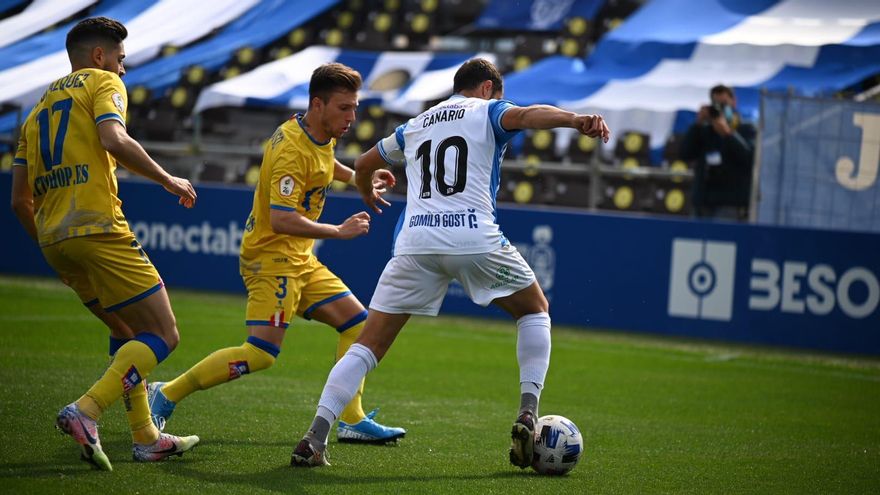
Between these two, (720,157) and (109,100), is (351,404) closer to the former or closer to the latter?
(109,100)

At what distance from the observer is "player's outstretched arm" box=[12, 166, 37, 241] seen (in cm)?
650

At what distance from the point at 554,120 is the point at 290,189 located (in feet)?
5.32

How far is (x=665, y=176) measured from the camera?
1573 cm

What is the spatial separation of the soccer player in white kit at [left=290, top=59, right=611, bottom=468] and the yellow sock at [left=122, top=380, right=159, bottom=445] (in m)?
0.76

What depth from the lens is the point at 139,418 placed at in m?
6.33

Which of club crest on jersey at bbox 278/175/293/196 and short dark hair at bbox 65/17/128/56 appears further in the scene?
club crest on jersey at bbox 278/175/293/196

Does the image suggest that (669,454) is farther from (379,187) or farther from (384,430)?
(379,187)

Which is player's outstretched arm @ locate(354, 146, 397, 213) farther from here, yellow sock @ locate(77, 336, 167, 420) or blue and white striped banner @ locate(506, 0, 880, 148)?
blue and white striped banner @ locate(506, 0, 880, 148)

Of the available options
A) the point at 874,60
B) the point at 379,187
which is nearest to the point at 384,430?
the point at 379,187

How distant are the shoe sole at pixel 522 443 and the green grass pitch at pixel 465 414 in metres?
0.13

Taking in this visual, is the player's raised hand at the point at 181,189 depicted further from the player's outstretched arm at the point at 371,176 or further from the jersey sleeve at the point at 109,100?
the player's outstretched arm at the point at 371,176

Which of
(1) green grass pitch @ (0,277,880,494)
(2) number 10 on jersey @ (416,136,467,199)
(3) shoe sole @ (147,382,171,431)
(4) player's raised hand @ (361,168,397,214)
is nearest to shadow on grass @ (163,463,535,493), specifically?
(1) green grass pitch @ (0,277,880,494)

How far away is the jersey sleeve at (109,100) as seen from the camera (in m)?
5.99

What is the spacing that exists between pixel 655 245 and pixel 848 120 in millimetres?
2408
